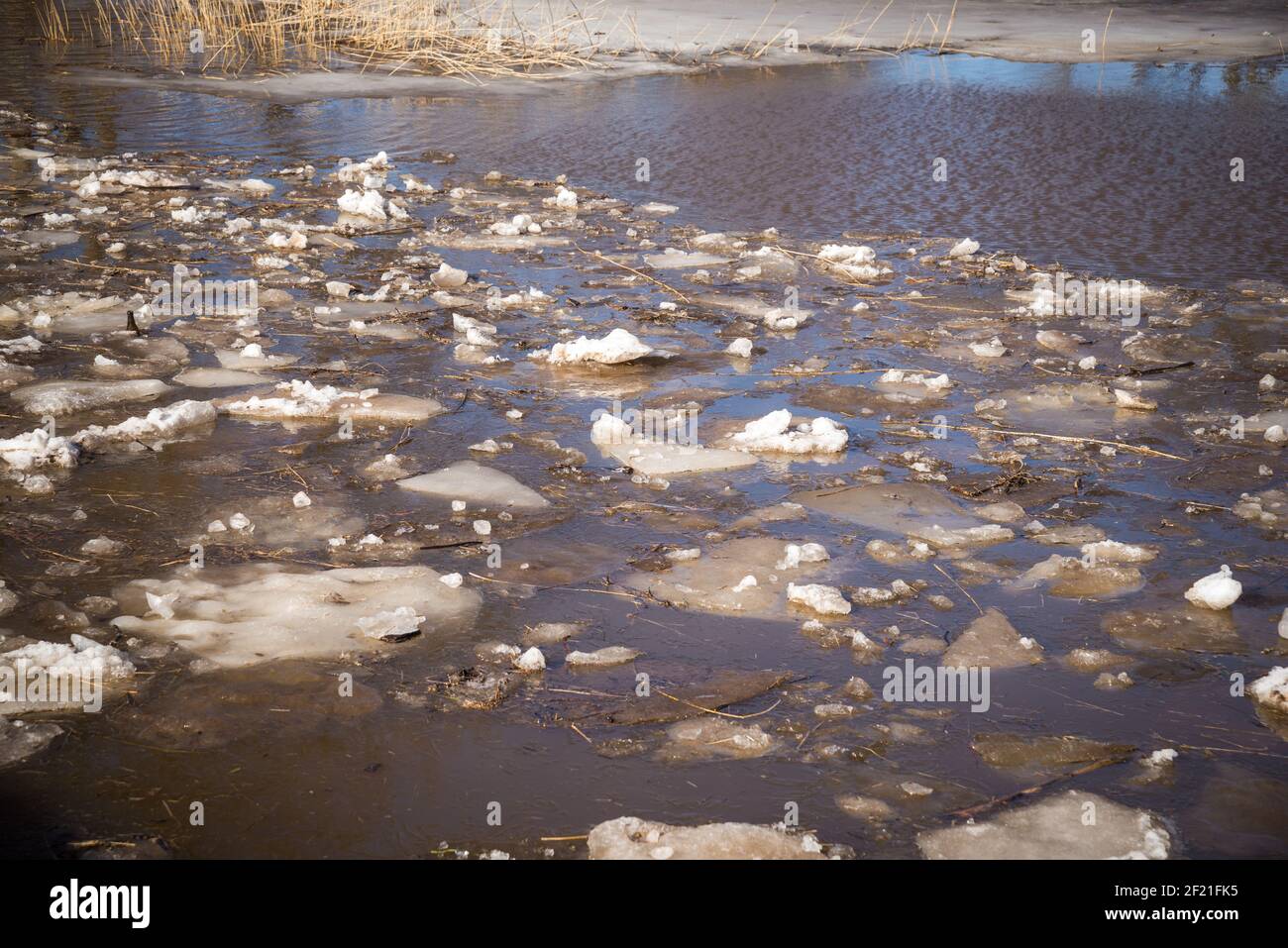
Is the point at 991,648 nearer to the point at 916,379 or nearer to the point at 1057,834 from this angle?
the point at 1057,834

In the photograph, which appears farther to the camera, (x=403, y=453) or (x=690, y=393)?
(x=690, y=393)

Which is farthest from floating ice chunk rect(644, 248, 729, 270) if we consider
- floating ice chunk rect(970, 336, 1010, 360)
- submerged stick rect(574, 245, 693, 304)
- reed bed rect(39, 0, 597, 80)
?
reed bed rect(39, 0, 597, 80)

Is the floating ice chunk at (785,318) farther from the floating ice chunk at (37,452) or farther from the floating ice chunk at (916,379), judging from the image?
the floating ice chunk at (37,452)

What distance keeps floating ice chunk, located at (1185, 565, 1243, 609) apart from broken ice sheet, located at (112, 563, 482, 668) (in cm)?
193

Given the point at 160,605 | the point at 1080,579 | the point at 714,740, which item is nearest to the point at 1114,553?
the point at 1080,579

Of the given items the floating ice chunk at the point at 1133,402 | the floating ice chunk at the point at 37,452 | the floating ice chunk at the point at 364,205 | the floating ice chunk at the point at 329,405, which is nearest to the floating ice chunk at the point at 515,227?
the floating ice chunk at the point at 364,205

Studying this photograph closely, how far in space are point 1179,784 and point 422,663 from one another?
175cm

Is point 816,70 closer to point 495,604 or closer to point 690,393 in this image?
point 690,393

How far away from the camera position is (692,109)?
367 inches

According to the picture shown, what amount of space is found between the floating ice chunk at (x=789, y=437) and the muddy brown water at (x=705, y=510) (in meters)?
0.10

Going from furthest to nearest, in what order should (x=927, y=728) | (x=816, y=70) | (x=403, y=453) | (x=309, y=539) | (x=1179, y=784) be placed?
1. (x=816, y=70)
2. (x=403, y=453)
3. (x=309, y=539)
4. (x=927, y=728)
5. (x=1179, y=784)

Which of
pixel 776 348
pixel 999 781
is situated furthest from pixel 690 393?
pixel 999 781

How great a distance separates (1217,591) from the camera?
10.8 ft

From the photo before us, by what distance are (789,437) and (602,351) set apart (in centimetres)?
103
